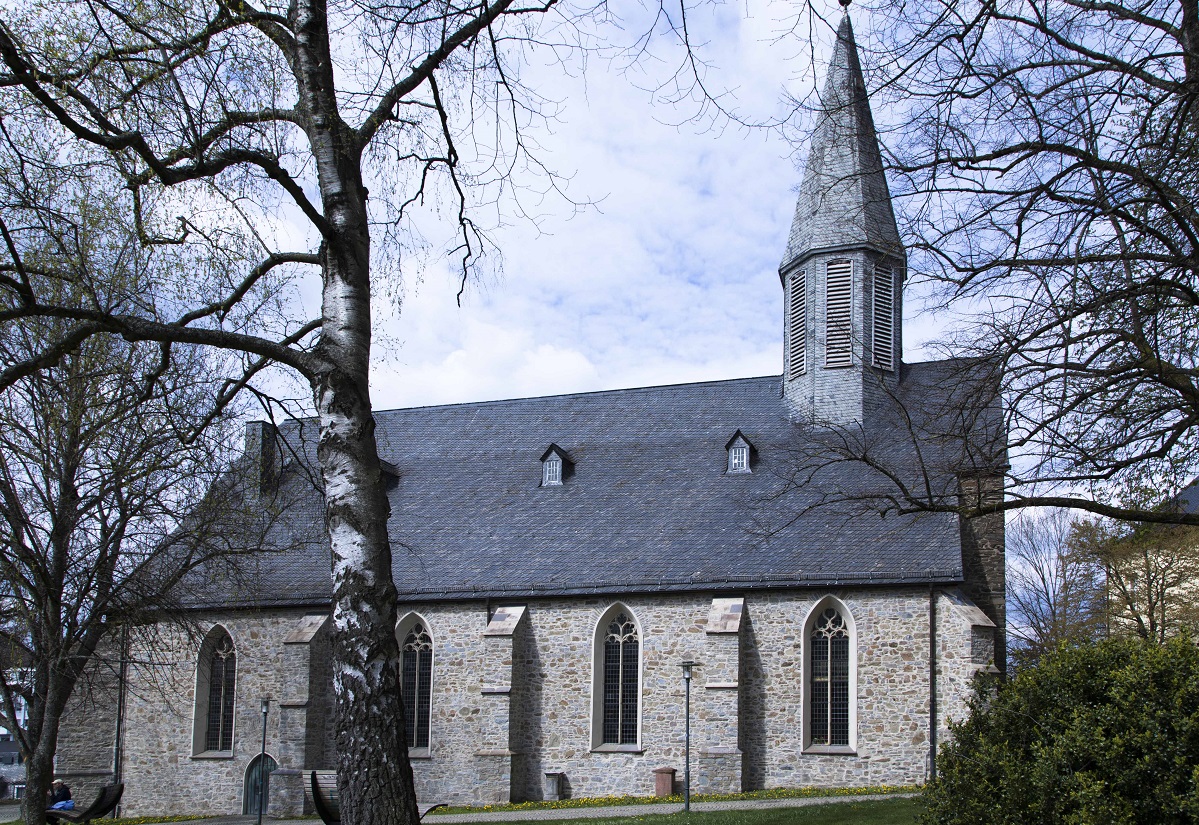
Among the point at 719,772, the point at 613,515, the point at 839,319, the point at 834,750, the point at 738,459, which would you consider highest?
the point at 839,319

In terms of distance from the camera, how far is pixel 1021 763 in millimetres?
8094

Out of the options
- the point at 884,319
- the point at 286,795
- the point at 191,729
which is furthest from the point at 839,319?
the point at 191,729

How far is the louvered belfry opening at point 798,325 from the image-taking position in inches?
988

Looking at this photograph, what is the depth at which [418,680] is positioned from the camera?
23797 mm

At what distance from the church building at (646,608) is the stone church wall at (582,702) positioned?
0.05m

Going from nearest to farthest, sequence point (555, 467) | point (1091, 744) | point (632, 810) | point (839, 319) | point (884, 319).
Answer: point (1091, 744) < point (632, 810) < point (839, 319) < point (884, 319) < point (555, 467)

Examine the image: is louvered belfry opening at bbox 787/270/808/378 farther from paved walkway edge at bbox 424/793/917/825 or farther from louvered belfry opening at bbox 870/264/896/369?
paved walkway edge at bbox 424/793/917/825

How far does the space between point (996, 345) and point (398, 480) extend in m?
19.7

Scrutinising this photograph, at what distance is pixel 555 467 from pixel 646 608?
16.2ft

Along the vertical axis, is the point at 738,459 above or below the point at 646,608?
above

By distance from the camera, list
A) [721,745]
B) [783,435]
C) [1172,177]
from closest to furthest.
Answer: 1. [1172,177]
2. [721,745]
3. [783,435]

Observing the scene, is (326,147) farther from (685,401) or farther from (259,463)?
(685,401)

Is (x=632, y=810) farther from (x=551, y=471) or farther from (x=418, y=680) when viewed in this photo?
(x=551, y=471)

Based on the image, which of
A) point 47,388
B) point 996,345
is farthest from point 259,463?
point 996,345
